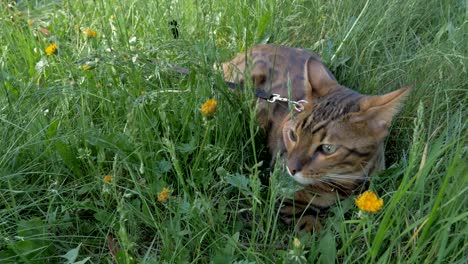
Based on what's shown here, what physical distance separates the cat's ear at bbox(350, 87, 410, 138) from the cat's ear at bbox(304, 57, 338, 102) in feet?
0.69

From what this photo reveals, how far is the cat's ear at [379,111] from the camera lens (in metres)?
1.93

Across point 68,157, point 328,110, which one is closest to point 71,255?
point 68,157

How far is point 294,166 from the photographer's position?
6.74 ft

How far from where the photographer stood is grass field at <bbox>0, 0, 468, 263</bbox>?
1.73 m

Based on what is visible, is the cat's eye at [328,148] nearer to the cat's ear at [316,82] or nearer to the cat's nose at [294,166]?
the cat's nose at [294,166]

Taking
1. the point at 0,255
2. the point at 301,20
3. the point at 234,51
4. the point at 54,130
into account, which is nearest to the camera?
the point at 0,255

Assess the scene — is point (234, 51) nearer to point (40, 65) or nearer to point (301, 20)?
point (301, 20)

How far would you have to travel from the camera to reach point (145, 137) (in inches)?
85.1

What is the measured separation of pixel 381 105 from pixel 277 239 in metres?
0.63

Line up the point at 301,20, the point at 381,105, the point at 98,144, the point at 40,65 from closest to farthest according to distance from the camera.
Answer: the point at 381,105
the point at 98,144
the point at 40,65
the point at 301,20

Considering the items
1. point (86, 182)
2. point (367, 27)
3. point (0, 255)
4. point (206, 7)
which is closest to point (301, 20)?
point (367, 27)

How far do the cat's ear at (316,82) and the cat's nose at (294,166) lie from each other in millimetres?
322

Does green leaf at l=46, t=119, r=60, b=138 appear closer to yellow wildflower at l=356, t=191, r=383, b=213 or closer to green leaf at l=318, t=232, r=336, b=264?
green leaf at l=318, t=232, r=336, b=264

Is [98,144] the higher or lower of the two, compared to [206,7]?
lower
